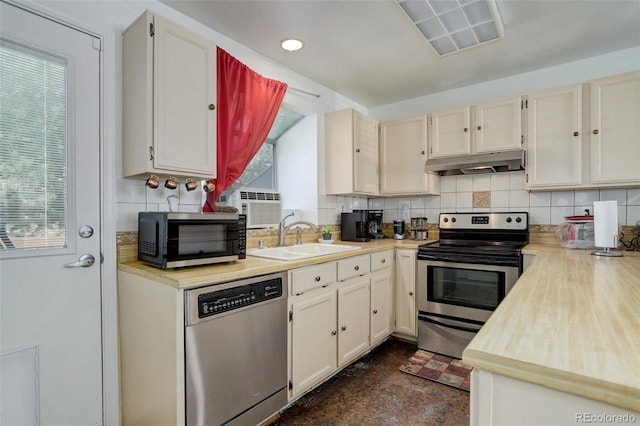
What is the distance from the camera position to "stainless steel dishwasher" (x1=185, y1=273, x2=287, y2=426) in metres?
1.40

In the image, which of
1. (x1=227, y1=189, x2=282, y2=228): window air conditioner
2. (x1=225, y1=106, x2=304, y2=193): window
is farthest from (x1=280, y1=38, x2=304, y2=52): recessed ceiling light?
(x1=227, y1=189, x2=282, y2=228): window air conditioner

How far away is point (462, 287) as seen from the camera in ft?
8.51

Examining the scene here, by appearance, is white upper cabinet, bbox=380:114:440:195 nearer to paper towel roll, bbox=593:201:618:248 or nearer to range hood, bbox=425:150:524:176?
range hood, bbox=425:150:524:176

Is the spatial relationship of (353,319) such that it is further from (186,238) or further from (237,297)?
(186,238)

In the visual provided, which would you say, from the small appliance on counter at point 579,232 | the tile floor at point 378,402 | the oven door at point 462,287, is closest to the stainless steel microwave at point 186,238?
the tile floor at point 378,402

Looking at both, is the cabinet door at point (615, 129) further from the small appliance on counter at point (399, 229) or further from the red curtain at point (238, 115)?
the red curtain at point (238, 115)

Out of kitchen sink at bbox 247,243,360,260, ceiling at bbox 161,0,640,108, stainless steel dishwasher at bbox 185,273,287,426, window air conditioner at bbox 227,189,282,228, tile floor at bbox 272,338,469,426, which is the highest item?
ceiling at bbox 161,0,640,108

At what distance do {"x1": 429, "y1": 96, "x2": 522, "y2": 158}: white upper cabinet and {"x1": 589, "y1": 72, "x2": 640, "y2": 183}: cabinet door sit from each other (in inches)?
19.2

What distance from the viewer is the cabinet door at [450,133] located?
9.52 feet

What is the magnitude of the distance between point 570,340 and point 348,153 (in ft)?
7.96

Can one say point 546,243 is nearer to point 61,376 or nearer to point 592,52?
point 592,52

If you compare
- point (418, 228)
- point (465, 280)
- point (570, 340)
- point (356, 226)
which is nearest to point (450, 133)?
point (418, 228)

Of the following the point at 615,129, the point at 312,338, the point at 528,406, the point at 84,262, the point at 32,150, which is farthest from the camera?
the point at 615,129

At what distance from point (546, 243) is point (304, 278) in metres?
2.23
